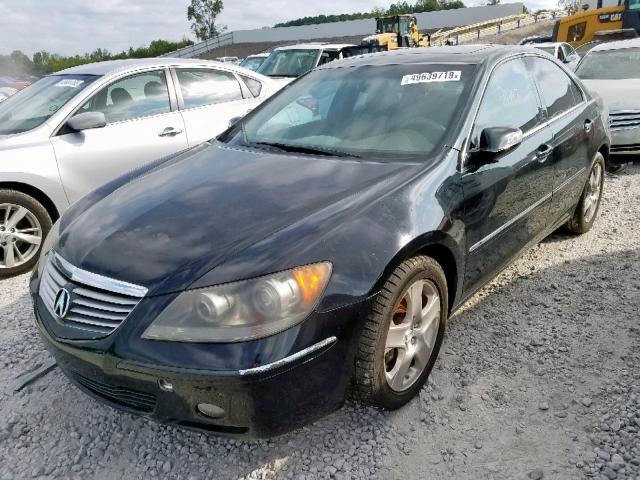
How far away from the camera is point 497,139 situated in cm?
269

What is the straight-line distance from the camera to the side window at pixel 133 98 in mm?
4719

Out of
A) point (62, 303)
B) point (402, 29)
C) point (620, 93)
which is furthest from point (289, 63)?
point (402, 29)

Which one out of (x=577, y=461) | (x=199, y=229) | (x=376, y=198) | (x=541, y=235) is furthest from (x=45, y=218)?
(x=577, y=461)

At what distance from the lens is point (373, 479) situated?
2.12m

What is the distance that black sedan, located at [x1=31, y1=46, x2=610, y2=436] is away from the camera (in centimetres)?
190

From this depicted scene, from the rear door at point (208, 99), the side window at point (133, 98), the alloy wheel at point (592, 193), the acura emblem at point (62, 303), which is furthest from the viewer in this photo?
the rear door at point (208, 99)

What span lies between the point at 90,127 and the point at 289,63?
Answer: 7.70 m

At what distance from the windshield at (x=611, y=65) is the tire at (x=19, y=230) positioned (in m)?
7.20

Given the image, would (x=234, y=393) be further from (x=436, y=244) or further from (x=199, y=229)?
(x=436, y=244)

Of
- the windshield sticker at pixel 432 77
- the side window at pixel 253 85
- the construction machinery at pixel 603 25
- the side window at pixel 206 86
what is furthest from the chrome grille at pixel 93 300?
the construction machinery at pixel 603 25

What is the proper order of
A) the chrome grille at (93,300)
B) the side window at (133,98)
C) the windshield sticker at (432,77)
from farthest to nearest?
the side window at (133,98) < the windshield sticker at (432,77) < the chrome grille at (93,300)

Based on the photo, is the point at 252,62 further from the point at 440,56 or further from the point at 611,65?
the point at 440,56

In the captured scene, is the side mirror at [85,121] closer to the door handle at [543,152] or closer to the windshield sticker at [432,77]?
the windshield sticker at [432,77]

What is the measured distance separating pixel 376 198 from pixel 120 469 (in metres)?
1.53
